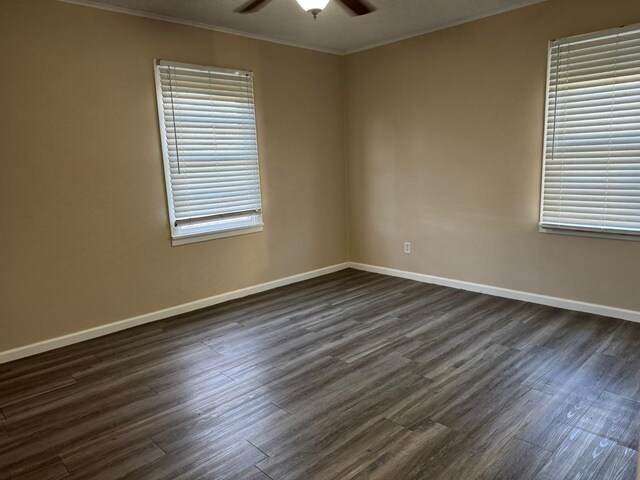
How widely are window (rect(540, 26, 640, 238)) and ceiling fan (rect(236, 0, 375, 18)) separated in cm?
184

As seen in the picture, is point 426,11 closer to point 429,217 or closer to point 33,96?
point 429,217

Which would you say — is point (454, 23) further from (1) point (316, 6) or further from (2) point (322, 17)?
(1) point (316, 6)

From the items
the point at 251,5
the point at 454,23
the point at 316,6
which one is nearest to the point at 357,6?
the point at 316,6

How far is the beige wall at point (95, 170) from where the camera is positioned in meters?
3.16

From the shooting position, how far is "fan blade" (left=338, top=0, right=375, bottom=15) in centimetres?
266

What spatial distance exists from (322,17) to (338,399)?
3153 mm

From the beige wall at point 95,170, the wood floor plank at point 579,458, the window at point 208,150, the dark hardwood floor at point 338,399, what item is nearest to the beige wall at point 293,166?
the beige wall at point 95,170

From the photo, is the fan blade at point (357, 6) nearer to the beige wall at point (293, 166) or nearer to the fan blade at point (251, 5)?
the fan blade at point (251, 5)

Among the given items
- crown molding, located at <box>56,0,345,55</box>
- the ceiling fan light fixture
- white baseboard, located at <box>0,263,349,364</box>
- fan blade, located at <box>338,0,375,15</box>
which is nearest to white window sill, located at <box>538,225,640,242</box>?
fan blade, located at <box>338,0,375,15</box>

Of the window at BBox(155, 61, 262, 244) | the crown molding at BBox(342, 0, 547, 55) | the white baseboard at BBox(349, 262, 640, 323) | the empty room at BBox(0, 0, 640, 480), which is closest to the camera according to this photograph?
the empty room at BBox(0, 0, 640, 480)

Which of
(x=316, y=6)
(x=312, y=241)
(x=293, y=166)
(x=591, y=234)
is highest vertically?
(x=316, y=6)

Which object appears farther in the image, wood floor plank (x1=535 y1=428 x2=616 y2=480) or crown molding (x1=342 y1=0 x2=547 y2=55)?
crown molding (x1=342 y1=0 x2=547 y2=55)

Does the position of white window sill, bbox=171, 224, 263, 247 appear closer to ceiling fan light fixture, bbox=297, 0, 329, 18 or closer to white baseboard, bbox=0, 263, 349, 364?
white baseboard, bbox=0, 263, 349, 364

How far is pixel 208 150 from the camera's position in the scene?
4105mm
